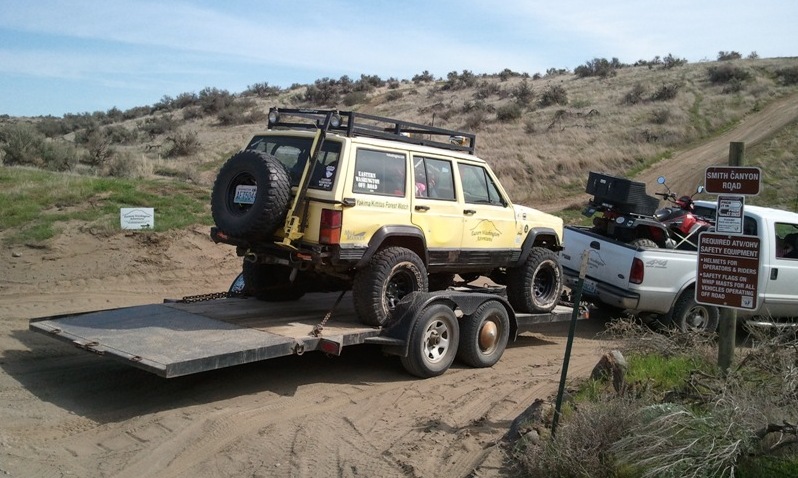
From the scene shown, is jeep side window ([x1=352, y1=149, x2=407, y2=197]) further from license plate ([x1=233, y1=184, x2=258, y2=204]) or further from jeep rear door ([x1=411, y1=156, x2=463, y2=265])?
license plate ([x1=233, y1=184, x2=258, y2=204])

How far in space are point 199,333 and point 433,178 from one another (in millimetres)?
3062

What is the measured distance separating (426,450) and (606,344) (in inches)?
175

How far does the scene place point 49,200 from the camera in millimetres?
13031

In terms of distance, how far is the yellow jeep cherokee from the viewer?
694cm

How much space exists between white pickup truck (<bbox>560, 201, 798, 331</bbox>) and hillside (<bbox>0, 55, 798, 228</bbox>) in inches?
452

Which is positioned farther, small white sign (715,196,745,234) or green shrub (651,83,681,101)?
green shrub (651,83,681,101)

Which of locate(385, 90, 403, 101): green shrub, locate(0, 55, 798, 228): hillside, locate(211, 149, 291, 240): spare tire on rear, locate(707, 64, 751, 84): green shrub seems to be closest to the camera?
locate(211, 149, 291, 240): spare tire on rear

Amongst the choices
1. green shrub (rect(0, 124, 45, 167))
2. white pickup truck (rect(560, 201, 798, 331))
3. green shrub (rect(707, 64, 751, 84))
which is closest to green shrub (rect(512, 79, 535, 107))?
green shrub (rect(707, 64, 751, 84))

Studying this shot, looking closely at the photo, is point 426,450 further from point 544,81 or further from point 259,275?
point 544,81

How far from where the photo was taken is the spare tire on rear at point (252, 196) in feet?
22.3

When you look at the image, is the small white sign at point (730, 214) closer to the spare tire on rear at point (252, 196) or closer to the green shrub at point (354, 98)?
the spare tire on rear at point (252, 196)

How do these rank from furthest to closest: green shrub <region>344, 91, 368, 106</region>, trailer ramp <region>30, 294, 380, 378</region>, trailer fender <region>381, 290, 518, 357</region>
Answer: green shrub <region>344, 91, 368, 106</region> < trailer fender <region>381, 290, 518, 357</region> < trailer ramp <region>30, 294, 380, 378</region>

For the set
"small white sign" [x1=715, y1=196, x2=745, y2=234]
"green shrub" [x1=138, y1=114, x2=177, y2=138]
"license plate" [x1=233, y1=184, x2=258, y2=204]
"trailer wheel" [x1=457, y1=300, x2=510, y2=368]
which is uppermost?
"green shrub" [x1=138, y1=114, x2=177, y2=138]

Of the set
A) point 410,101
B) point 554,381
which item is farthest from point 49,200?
point 410,101
